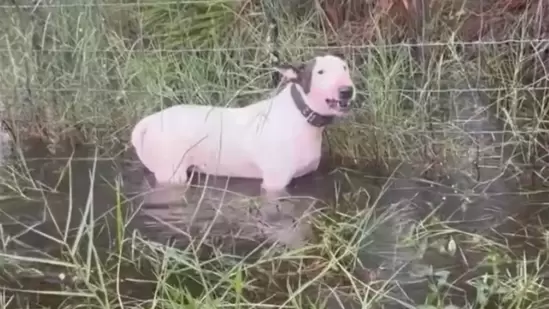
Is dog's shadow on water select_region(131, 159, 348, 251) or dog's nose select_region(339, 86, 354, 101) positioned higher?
dog's nose select_region(339, 86, 354, 101)

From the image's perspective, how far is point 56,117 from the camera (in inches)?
33.8

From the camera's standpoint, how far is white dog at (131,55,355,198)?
80cm

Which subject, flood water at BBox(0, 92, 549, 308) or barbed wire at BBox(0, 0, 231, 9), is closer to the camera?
flood water at BBox(0, 92, 549, 308)

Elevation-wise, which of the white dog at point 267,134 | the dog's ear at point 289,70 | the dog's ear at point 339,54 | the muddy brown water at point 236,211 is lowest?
the muddy brown water at point 236,211

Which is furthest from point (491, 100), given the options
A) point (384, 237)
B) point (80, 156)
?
point (80, 156)

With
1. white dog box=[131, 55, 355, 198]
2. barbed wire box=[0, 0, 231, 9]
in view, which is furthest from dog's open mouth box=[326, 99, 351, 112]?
barbed wire box=[0, 0, 231, 9]

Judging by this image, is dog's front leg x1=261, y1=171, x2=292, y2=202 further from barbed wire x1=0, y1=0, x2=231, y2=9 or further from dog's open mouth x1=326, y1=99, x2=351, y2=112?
barbed wire x1=0, y1=0, x2=231, y2=9

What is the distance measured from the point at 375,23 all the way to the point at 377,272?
0.94 ft

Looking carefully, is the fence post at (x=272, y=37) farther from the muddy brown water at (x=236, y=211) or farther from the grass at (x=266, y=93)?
the muddy brown water at (x=236, y=211)

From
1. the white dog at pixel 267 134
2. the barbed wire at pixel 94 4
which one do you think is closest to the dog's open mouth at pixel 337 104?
the white dog at pixel 267 134

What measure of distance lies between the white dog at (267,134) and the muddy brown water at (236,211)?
0.01 m

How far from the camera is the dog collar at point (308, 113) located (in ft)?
2.62

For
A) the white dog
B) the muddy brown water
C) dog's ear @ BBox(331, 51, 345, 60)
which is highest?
dog's ear @ BBox(331, 51, 345, 60)

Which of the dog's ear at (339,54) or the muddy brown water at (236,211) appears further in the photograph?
the dog's ear at (339,54)
